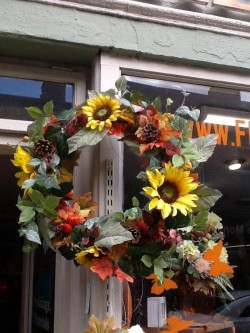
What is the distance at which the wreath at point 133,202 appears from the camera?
7.13 ft

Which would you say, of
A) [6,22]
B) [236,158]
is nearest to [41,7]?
[6,22]

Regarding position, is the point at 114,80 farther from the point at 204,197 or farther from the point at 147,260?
the point at 147,260

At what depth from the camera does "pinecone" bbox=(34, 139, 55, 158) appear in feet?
7.46

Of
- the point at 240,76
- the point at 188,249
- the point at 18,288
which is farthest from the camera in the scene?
the point at 18,288

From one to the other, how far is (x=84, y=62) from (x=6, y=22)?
0.49m

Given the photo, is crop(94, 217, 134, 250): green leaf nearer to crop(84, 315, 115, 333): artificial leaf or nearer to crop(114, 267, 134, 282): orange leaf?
crop(114, 267, 134, 282): orange leaf

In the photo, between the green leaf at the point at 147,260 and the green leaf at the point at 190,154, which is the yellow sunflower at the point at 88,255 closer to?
the green leaf at the point at 147,260

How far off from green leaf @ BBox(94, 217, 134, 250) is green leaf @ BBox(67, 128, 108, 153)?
38 cm

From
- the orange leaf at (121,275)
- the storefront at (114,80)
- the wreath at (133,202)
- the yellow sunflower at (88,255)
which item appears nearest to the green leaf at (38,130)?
the wreath at (133,202)

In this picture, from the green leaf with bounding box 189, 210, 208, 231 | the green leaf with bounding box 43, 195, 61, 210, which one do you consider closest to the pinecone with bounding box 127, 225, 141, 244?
the green leaf with bounding box 189, 210, 208, 231

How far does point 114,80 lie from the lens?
2660mm

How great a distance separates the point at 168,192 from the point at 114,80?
30.7 inches

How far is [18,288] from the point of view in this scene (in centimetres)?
728

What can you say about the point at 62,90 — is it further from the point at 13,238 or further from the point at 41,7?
the point at 13,238
